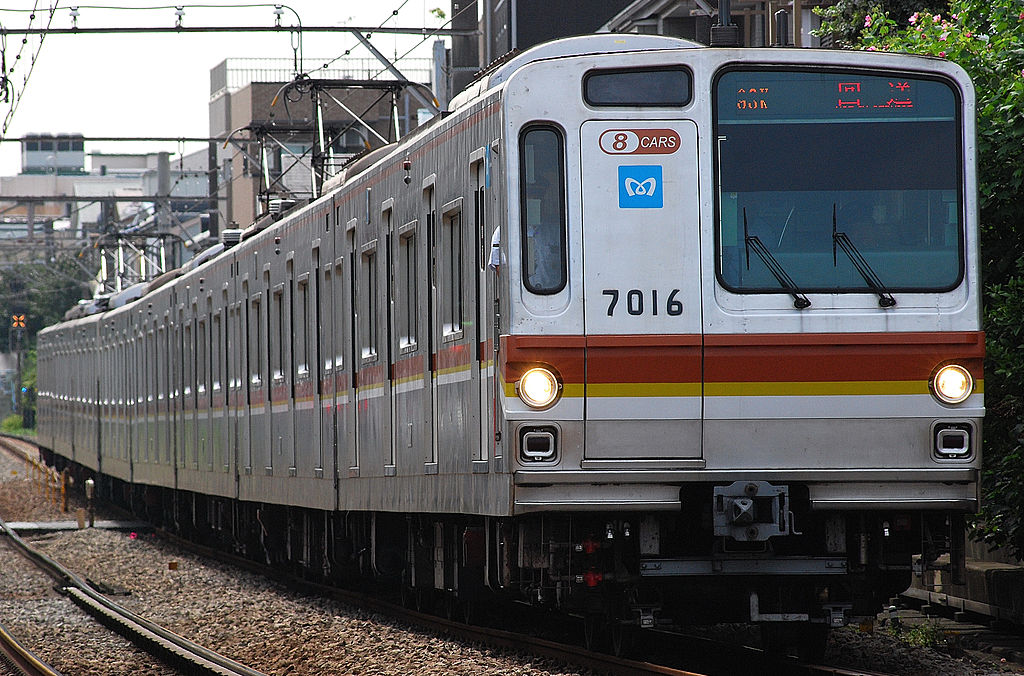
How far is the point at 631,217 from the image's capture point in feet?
26.8

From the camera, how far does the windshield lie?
8.16m

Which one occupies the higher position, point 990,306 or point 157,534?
point 990,306

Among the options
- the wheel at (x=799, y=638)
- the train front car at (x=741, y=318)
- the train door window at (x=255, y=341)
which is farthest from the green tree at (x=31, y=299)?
the train front car at (x=741, y=318)

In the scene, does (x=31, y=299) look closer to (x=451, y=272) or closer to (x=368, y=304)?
(x=368, y=304)

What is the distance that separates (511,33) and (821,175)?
1554cm

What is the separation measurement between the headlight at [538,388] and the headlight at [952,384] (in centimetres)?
175

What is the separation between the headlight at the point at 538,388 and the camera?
26.1 feet

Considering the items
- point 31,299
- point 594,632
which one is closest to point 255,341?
point 594,632

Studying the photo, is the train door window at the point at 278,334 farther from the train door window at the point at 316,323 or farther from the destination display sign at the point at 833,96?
the destination display sign at the point at 833,96

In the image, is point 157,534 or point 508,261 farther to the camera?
point 157,534

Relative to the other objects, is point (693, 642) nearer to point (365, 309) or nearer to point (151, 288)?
point (365, 309)

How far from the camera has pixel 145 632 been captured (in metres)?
12.4

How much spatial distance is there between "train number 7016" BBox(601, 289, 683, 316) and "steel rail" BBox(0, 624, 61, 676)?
4.75 metres

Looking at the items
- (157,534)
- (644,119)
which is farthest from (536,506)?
(157,534)
